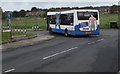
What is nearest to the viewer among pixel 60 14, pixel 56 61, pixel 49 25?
pixel 56 61

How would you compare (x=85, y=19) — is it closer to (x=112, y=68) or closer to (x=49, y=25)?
(x=49, y=25)

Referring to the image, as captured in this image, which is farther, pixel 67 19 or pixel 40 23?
pixel 40 23

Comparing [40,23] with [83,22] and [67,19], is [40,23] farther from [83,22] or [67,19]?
[83,22]

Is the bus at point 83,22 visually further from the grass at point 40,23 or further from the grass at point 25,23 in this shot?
the grass at point 25,23

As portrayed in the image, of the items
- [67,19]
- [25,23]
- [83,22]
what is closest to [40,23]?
[25,23]

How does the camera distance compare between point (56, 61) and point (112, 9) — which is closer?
point (56, 61)

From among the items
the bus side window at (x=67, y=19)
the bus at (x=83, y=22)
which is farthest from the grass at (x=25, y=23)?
the bus at (x=83, y=22)

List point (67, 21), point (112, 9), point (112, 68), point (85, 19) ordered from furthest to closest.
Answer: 1. point (112, 9)
2. point (67, 21)
3. point (85, 19)
4. point (112, 68)

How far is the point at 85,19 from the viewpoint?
23719 millimetres

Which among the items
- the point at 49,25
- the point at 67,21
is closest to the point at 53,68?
the point at 67,21

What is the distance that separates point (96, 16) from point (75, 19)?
2.27 meters

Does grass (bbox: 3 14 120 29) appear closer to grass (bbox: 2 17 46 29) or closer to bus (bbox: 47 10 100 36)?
grass (bbox: 2 17 46 29)

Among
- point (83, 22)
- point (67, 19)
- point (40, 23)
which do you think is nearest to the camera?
point (83, 22)

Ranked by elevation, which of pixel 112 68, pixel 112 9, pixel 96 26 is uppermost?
pixel 112 9
